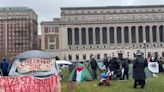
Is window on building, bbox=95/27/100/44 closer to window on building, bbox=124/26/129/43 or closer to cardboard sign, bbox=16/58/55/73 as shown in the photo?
window on building, bbox=124/26/129/43

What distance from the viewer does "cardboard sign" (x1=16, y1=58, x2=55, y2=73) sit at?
82.8ft

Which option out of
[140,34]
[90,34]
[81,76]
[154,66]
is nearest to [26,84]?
[81,76]

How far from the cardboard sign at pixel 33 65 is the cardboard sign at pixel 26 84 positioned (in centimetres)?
542

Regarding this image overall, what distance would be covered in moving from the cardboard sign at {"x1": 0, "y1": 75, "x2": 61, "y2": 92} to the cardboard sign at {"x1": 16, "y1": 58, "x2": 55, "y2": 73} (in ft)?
17.8

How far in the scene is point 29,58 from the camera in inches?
1022

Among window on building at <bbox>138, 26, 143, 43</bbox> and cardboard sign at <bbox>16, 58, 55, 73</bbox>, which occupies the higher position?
window on building at <bbox>138, 26, 143, 43</bbox>

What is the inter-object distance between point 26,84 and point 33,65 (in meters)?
6.20

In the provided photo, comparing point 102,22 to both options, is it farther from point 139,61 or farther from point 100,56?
point 139,61

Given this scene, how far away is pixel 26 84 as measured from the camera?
751 inches

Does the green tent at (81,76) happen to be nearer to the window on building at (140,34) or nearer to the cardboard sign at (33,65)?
the cardboard sign at (33,65)

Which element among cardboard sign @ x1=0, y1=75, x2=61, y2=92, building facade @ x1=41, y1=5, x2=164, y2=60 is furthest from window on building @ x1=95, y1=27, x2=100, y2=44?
cardboard sign @ x1=0, y1=75, x2=61, y2=92

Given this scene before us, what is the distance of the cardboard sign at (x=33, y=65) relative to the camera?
25234mm

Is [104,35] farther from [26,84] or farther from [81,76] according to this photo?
[26,84]

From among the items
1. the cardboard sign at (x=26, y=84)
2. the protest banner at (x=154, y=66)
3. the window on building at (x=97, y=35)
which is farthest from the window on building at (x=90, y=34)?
the cardboard sign at (x=26, y=84)
